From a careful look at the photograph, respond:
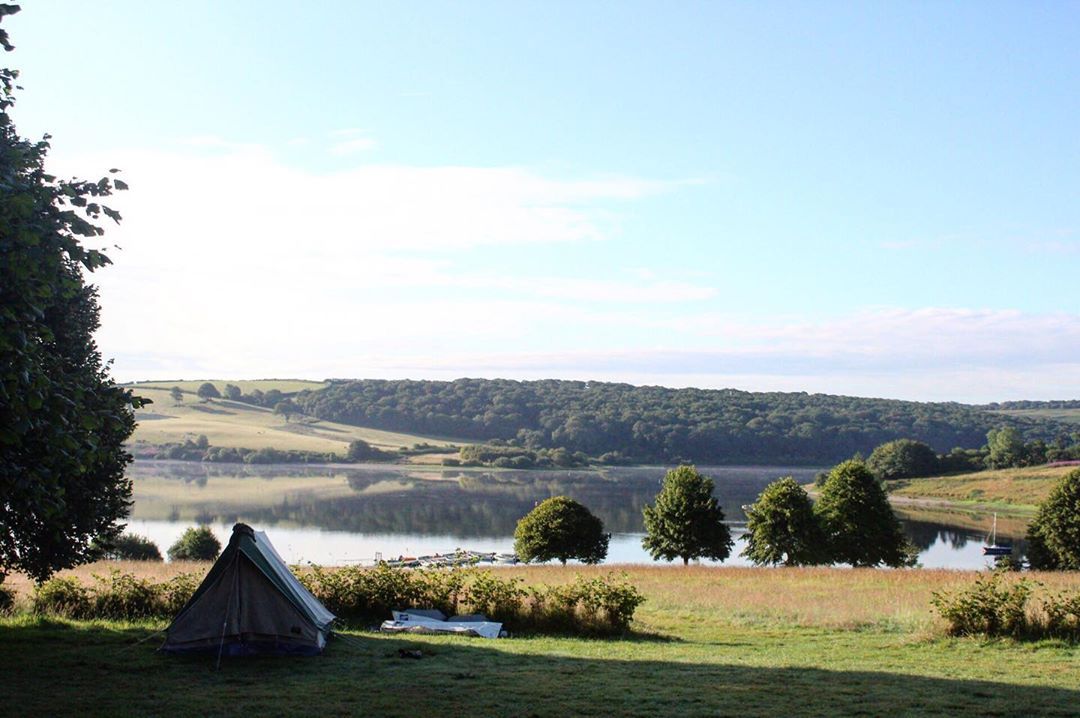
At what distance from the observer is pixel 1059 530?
39.7 metres

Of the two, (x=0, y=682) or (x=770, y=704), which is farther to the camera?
(x=0, y=682)

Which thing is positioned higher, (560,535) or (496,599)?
(496,599)

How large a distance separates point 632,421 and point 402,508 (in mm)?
62491

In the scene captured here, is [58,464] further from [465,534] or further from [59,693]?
[465,534]

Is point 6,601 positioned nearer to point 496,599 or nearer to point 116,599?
point 116,599

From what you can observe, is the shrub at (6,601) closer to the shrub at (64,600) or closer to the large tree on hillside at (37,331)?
the shrub at (64,600)

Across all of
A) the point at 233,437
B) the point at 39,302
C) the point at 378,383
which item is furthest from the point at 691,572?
the point at 378,383

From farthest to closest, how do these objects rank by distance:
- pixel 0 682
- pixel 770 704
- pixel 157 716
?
1. pixel 0 682
2. pixel 770 704
3. pixel 157 716

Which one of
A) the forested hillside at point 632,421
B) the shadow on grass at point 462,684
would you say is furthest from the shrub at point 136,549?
the forested hillside at point 632,421

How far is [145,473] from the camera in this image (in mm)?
88062

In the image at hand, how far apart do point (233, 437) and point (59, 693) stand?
9906cm

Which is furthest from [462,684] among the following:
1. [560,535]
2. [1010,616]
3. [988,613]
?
[560,535]

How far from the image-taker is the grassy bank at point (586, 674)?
31.0 ft

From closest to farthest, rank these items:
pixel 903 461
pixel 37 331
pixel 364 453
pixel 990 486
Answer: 1. pixel 37 331
2. pixel 990 486
3. pixel 903 461
4. pixel 364 453
